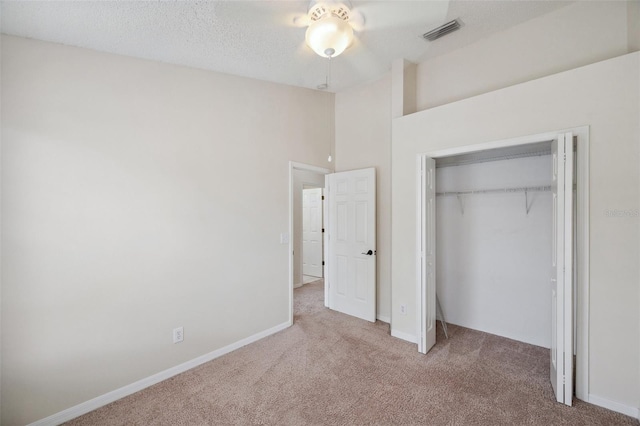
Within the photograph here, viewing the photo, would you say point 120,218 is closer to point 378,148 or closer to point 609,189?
point 378,148

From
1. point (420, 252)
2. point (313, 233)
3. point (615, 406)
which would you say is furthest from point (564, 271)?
point (313, 233)

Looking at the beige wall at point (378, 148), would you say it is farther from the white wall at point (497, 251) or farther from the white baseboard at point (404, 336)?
the white wall at point (497, 251)

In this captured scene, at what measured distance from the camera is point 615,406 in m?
2.06

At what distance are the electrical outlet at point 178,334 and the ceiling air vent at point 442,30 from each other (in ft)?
11.7

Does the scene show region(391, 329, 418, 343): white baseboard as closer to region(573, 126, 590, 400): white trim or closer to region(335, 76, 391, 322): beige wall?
region(335, 76, 391, 322): beige wall

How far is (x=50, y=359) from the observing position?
79.3 inches

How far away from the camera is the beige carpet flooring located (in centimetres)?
204

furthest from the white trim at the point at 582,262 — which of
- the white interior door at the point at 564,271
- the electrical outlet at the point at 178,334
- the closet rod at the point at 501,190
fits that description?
the electrical outlet at the point at 178,334

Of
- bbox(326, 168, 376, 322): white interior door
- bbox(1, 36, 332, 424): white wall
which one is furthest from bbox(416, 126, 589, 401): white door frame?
bbox(1, 36, 332, 424): white wall

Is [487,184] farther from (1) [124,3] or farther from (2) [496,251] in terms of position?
(1) [124,3]

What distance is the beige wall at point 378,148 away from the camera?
3.68 metres

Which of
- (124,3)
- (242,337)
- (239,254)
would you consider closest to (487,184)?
(239,254)

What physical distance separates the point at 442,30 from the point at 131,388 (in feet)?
13.5

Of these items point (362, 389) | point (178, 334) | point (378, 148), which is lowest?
point (362, 389)
